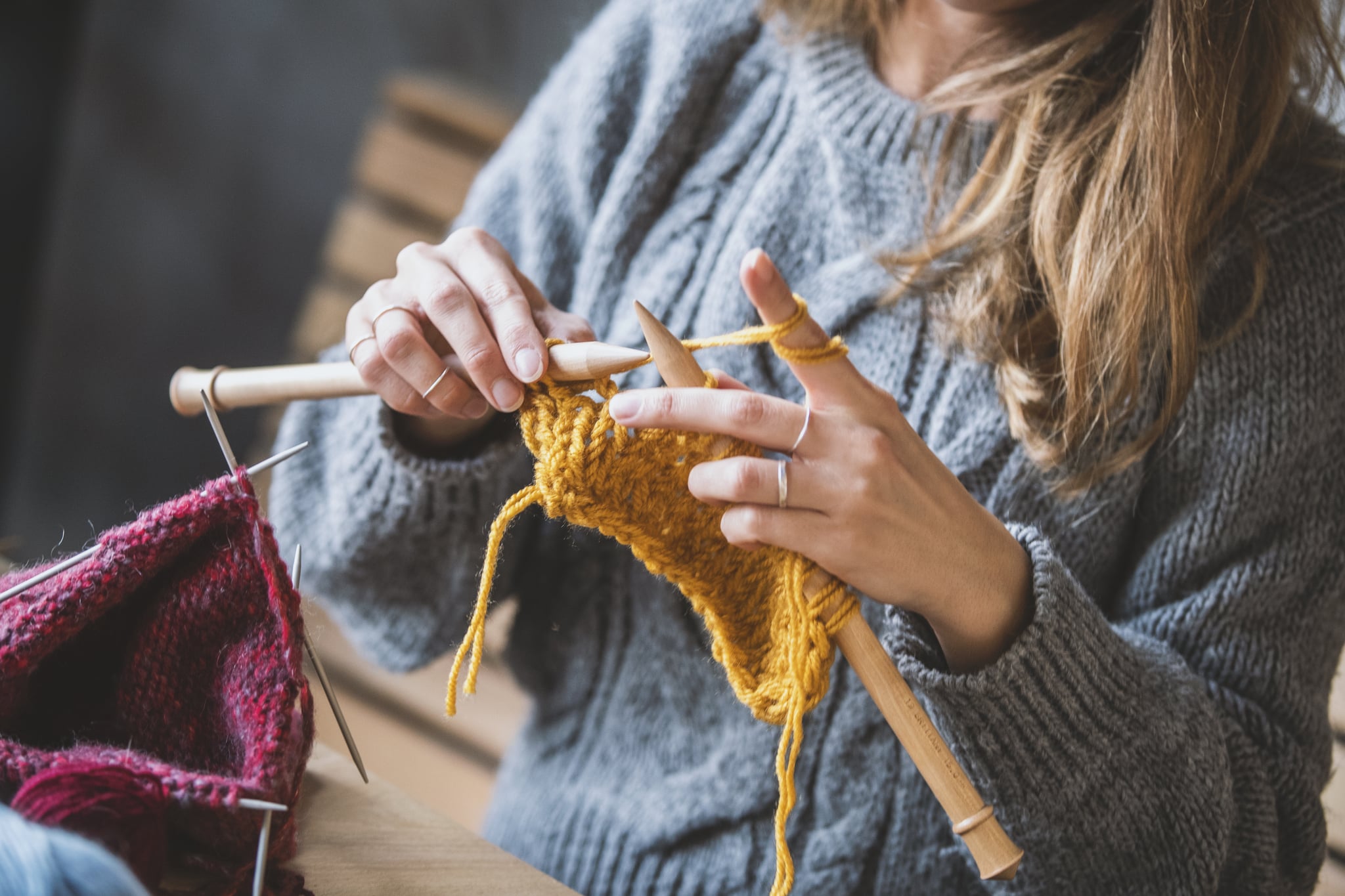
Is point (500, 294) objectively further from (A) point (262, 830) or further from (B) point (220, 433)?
(A) point (262, 830)

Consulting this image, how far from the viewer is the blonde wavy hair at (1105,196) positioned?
639 mm

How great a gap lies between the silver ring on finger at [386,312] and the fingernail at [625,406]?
6.3 inches

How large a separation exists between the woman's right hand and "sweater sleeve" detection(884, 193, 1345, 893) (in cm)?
27

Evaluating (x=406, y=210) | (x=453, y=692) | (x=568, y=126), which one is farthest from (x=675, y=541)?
(x=406, y=210)

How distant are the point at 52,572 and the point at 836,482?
385 mm

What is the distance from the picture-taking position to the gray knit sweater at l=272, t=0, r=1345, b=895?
62 centimetres

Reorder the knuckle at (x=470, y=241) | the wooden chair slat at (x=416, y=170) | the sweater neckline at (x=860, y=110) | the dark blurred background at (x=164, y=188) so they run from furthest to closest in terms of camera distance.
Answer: the dark blurred background at (x=164, y=188) < the wooden chair slat at (x=416, y=170) < the sweater neckline at (x=860, y=110) < the knuckle at (x=470, y=241)

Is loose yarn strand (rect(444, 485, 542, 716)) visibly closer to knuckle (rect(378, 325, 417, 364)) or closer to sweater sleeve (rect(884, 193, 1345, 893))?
knuckle (rect(378, 325, 417, 364))

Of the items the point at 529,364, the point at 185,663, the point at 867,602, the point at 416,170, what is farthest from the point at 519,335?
the point at 416,170

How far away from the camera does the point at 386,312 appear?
1.93 ft

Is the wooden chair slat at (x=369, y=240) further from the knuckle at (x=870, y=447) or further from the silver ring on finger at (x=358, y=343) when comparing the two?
the knuckle at (x=870, y=447)

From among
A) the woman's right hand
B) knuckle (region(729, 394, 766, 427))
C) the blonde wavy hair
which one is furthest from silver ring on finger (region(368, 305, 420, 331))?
the blonde wavy hair

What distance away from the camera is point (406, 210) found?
1495 mm

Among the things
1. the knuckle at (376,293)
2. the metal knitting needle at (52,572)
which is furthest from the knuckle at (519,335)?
the metal knitting needle at (52,572)
